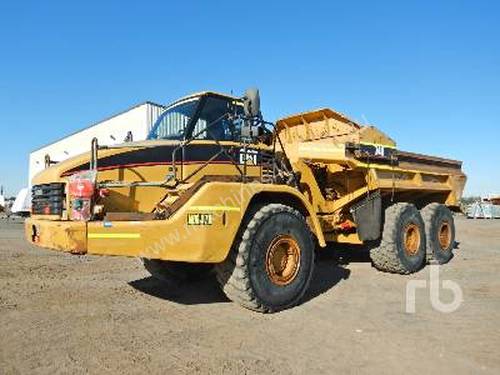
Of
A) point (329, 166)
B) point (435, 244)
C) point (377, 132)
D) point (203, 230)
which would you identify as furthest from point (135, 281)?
point (435, 244)

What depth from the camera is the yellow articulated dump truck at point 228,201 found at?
5.43 metres

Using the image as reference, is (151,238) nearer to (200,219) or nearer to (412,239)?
(200,219)

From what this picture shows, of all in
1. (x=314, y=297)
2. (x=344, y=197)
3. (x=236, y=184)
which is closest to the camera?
(x=236, y=184)

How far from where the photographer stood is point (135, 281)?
7.95m

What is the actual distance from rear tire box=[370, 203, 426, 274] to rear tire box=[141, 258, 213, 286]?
2967mm

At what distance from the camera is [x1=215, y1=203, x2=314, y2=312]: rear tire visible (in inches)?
226

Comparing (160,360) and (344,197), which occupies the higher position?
(344,197)

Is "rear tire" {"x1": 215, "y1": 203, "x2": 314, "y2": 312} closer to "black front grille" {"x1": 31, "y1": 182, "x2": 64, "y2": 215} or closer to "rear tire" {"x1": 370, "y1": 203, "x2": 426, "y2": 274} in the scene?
"black front grille" {"x1": 31, "y1": 182, "x2": 64, "y2": 215}

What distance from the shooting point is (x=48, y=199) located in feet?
20.4

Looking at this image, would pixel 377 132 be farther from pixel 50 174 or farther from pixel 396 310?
pixel 50 174

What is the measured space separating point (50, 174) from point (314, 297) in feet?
11.6

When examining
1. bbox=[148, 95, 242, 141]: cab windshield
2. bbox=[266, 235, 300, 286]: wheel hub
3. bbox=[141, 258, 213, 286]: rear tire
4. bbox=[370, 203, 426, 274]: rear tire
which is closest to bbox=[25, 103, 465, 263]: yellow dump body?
bbox=[148, 95, 242, 141]: cab windshield

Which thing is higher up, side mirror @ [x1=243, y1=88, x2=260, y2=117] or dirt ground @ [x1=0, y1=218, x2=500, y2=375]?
side mirror @ [x1=243, y1=88, x2=260, y2=117]

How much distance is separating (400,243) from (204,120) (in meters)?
3.98
